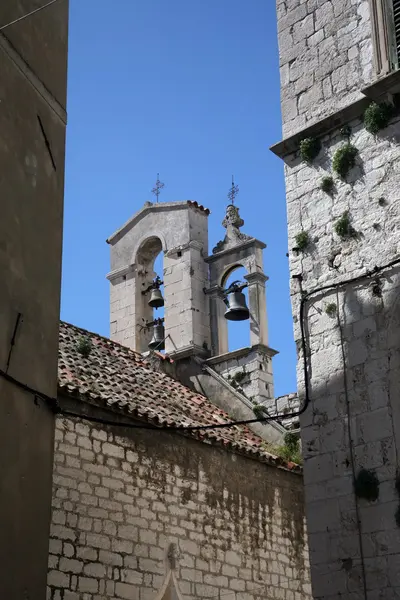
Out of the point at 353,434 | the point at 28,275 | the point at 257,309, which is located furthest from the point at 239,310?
the point at 28,275

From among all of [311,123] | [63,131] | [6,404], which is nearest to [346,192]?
[311,123]

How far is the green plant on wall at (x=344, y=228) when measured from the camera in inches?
409

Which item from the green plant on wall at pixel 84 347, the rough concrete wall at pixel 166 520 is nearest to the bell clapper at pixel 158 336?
the green plant on wall at pixel 84 347

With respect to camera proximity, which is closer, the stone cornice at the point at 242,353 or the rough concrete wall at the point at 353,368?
the rough concrete wall at the point at 353,368

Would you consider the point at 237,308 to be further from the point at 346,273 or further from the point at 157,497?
the point at 346,273

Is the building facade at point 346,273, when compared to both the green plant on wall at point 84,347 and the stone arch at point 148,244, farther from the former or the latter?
the stone arch at point 148,244

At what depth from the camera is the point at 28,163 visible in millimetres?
8195

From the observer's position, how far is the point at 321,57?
11.3 metres

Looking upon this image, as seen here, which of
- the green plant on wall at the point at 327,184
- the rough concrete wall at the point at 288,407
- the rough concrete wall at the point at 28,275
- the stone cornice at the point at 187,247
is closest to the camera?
the rough concrete wall at the point at 28,275

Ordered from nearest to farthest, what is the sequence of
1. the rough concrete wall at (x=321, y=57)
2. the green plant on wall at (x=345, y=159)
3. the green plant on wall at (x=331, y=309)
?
the green plant on wall at (x=331, y=309), the green plant on wall at (x=345, y=159), the rough concrete wall at (x=321, y=57)

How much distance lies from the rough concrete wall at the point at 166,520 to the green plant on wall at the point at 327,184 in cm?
422

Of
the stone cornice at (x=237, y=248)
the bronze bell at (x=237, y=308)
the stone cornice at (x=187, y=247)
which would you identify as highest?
the stone cornice at (x=187, y=247)

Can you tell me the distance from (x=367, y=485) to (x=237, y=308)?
731 centimetres

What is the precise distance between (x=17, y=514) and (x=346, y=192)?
5.31 metres
